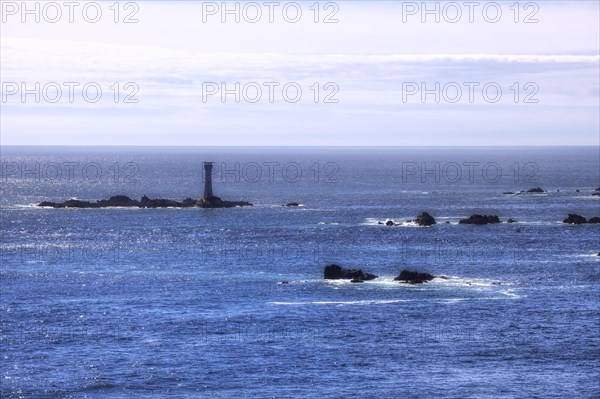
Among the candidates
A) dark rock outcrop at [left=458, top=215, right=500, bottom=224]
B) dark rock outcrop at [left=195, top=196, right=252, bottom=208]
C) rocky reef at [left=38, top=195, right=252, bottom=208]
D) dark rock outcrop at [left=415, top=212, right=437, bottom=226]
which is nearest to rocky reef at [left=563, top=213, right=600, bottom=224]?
dark rock outcrop at [left=458, top=215, right=500, bottom=224]

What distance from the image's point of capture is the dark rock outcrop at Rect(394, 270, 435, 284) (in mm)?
85688

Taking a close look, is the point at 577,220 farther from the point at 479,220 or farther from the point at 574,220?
the point at 479,220

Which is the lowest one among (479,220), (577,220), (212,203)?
(577,220)

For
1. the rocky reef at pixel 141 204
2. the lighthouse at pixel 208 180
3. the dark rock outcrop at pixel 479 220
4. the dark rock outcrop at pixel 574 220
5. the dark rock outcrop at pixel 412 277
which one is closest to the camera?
the dark rock outcrop at pixel 412 277

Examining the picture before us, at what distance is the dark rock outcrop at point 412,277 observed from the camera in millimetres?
85688

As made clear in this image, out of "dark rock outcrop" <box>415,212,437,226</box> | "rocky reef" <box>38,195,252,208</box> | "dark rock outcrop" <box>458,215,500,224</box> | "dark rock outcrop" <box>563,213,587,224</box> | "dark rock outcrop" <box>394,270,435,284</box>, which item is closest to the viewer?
"dark rock outcrop" <box>394,270,435,284</box>

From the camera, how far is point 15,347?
62.7m

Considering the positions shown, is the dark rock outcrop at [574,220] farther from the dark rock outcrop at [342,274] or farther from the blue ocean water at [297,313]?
the dark rock outcrop at [342,274]

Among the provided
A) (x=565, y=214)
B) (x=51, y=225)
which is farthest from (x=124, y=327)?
(x=565, y=214)

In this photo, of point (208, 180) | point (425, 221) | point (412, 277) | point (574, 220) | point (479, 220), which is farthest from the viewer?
point (208, 180)

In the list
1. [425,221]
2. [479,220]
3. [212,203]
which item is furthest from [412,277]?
[212,203]

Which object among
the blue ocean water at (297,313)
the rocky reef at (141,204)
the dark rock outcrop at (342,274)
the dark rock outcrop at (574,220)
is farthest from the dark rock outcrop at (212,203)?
the dark rock outcrop at (342,274)

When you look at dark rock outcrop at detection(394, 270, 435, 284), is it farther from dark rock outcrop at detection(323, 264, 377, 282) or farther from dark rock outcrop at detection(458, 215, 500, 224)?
dark rock outcrop at detection(458, 215, 500, 224)

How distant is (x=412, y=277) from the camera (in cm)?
8606
